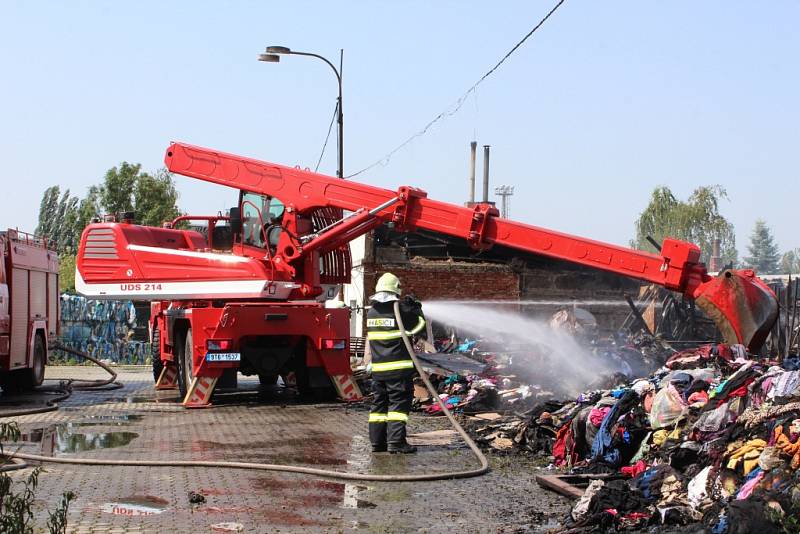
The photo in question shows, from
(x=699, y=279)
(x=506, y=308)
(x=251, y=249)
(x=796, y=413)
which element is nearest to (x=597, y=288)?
(x=506, y=308)

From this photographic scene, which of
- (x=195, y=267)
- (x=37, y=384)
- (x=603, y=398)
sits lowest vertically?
(x=37, y=384)

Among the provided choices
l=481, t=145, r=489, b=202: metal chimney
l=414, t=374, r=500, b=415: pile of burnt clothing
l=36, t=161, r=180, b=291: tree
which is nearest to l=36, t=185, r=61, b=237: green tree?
l=36, t=161, r=180, b=291: tree

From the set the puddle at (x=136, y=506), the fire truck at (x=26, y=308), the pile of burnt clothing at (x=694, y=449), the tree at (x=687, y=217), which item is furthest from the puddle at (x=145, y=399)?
the tree at (x=687, y=217)

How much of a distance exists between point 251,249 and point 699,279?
6749mm

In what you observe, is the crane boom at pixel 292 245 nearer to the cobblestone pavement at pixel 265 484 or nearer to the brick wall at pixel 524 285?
the cobblestone pavement at pixel 265 484

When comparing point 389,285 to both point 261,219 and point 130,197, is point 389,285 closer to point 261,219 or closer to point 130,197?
point 261,219

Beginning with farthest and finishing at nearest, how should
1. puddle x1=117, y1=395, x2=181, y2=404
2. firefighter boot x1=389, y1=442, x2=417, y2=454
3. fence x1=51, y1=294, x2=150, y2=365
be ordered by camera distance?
fence x1=51, y1=294, x2=150, y2=365 < puddle x1=117, y1=395, x2=181, y2=404 < firefighter boot x1=389, y1=442, x2=417, y2=454

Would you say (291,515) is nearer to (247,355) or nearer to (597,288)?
(247,355)

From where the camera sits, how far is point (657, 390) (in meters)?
9.42

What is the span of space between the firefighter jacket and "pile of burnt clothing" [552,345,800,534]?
1.78 m

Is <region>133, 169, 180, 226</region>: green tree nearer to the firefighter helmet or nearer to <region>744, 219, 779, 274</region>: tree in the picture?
the firefighter helmet

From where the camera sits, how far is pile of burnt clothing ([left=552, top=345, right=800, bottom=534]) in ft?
20.4

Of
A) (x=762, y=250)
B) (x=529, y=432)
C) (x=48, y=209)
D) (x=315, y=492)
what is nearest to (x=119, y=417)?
(x=529, y=432)

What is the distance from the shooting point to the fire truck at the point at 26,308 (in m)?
15.6
